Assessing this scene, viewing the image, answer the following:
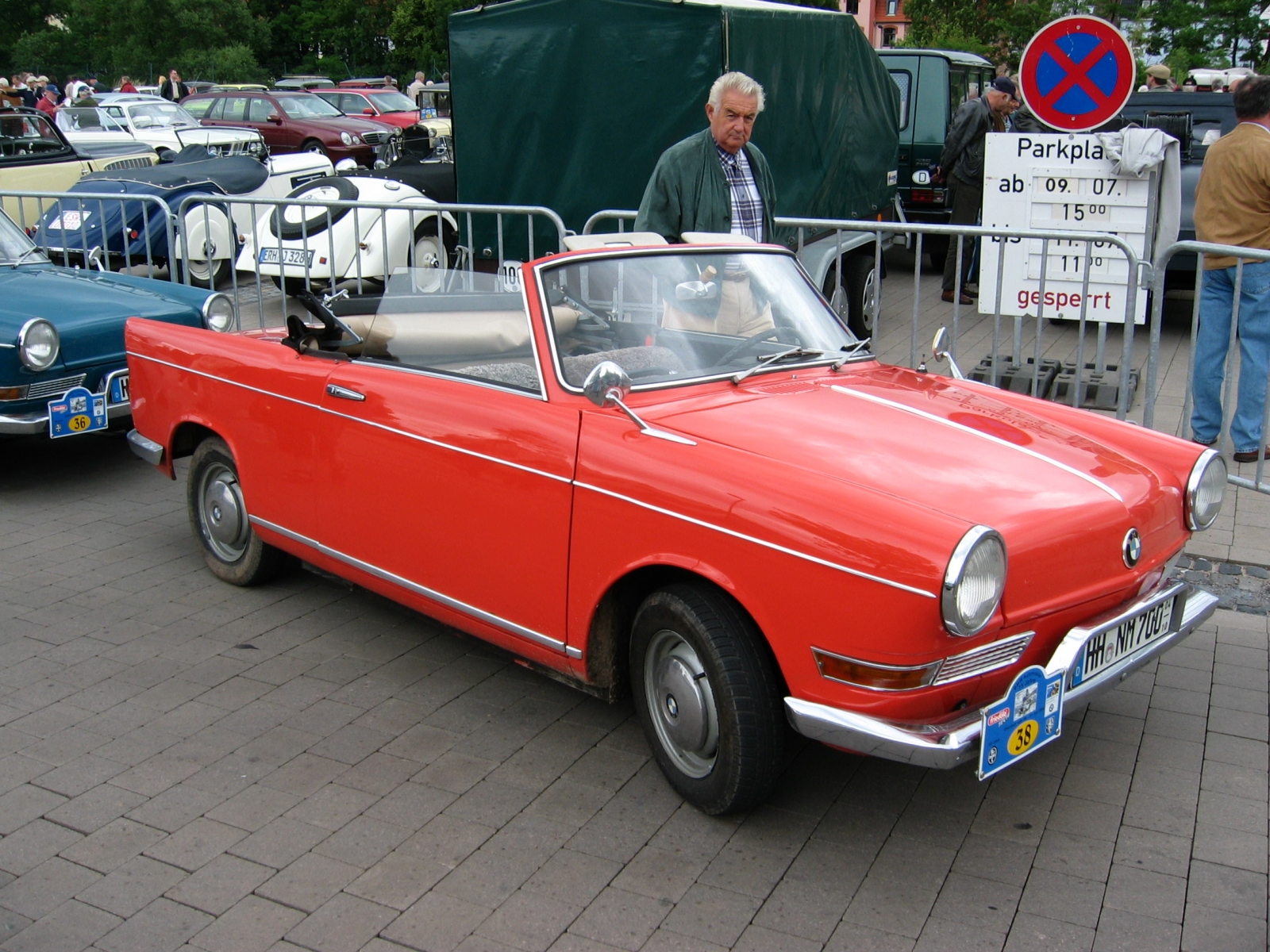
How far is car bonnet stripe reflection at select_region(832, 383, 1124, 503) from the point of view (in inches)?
133

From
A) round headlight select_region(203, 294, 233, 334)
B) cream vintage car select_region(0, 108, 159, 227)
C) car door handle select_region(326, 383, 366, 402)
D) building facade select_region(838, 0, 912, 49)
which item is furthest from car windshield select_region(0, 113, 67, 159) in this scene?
building facade select_region(838, 0, 912, 49)

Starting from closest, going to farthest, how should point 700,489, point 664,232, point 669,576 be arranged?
point 700,489
point 669,576
point 664,232

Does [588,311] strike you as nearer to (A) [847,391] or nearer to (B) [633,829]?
(A) [847,391]

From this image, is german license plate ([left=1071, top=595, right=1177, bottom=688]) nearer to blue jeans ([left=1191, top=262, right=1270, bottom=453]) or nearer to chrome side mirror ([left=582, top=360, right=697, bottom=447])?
chrome side mirror ([left=582, top=360, right=697, bottom=447])

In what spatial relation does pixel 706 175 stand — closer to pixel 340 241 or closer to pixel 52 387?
pixel 52 387

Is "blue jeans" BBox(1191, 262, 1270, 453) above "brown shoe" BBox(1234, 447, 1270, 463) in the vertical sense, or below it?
above

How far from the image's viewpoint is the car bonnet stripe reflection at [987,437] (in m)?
3.39

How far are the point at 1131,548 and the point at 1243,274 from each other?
3.66m

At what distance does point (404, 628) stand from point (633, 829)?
5.82 ft

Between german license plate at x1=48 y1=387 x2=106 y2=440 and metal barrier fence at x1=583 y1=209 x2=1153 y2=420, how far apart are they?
9.50 feet

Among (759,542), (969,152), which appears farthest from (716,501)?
(969,152)

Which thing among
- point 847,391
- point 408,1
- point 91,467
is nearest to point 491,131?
point 91,467

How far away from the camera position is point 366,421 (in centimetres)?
427

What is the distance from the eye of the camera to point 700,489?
3240 mm
